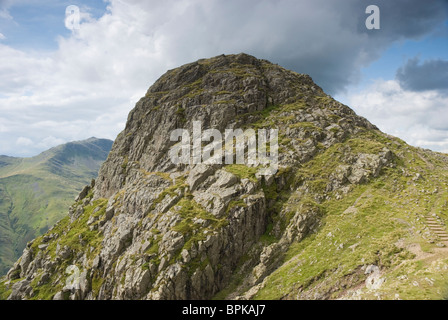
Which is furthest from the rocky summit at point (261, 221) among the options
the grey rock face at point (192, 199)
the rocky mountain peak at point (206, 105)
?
the rocky mountain peak at point (206, 105)

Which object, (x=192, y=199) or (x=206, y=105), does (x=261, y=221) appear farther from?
(x=206, y=105)

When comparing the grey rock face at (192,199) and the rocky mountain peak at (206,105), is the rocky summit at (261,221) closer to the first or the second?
the grey rock face at (192,199)

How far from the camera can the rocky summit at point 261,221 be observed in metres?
38.3

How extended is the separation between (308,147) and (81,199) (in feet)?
322

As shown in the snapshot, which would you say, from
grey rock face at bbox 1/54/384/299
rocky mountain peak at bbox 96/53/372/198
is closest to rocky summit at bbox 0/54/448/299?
grey rock face at bbox 1/54/384/299

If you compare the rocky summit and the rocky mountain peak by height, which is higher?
the rocky mountain peak

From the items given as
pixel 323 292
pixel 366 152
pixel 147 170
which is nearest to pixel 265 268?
pixel 323 292

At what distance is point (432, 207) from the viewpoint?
4594cm

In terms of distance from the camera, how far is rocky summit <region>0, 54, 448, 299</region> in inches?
1507

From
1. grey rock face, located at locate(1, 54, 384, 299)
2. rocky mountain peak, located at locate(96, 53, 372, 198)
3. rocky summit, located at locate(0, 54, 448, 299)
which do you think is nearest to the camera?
rocky summit, located at locate(0, 54, 448, 299)

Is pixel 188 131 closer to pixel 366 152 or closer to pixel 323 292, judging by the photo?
pixel 366 152

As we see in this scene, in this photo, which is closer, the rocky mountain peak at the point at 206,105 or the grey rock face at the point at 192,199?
the grey rock face at the point at 192,199

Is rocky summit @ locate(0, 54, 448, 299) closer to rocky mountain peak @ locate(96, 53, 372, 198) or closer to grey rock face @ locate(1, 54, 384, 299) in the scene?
grey rock face @ locate(1, 54, 384, 299)

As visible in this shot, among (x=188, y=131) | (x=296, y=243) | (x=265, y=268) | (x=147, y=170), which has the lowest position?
(x=265, y=268)
